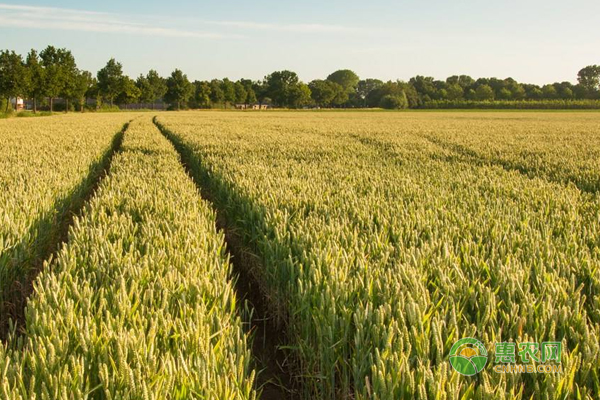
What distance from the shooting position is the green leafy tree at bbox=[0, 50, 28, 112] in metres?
46.6

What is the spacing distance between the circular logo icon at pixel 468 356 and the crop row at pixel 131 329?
31.8 inches

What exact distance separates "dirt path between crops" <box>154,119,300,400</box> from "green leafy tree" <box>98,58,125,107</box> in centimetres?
7429

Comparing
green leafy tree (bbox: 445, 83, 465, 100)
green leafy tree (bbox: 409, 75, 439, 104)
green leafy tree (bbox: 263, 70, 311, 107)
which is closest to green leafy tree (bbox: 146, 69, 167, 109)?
green leafy tree (bbox: 263, 70, 311, 107)

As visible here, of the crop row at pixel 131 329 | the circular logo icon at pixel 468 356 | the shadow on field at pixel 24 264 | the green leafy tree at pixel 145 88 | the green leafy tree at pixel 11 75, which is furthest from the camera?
the green leafy tree at pixel 145 88

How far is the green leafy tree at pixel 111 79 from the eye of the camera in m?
72.0

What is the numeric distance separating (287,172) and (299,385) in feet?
16.5

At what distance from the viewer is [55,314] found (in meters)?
2.11

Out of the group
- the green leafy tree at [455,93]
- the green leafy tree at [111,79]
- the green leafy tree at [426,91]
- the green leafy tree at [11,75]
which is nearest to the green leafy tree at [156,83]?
the green leafy tree at [111,79]

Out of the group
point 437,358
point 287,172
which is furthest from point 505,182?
point 437,358

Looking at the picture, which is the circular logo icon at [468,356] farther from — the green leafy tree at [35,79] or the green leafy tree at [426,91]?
the green leafy tree at [426,91]

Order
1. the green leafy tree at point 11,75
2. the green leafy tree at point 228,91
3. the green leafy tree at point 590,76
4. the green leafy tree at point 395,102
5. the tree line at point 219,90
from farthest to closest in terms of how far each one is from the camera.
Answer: the green leafy tree at point 590,76, the green leafy tree at point 395,102, the green leafy tree at point 228,91, the tree line at point 219,90, the green leafy tree at point 11,75

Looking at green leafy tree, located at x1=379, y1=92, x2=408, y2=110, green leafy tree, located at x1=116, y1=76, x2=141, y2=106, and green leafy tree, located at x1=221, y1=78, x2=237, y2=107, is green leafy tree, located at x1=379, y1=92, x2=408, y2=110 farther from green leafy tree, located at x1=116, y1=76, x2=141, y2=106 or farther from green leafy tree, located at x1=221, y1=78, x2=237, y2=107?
green leafy tree, located at x1=116, y1=76, x2=141, y2=106

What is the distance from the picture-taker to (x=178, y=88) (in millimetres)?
84562

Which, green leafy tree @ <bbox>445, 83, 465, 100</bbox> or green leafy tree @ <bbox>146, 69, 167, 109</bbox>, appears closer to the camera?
green leafy tree @ <bbox>146, 69, 167, 109</bbox>
